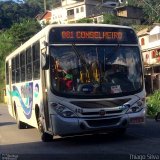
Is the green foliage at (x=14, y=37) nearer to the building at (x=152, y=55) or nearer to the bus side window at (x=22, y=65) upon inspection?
the building at (x=152, y=55)

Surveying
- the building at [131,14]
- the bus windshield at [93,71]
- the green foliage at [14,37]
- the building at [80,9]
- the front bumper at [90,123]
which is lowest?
the front bumper at [90,123]

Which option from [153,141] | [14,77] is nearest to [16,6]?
[14,77]

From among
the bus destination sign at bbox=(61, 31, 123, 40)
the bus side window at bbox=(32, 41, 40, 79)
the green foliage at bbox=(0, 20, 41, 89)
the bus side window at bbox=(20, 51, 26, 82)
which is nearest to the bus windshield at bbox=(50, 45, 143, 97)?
the bus destination sign at bbox=(61, 31, 123, 40)

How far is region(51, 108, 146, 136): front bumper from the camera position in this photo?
36.3 feet

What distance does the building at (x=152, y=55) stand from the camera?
39.1 meters

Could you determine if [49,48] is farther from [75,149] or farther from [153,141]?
[153,141]

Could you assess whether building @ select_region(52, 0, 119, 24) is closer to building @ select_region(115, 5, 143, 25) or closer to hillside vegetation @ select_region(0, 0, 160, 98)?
building @ select_region(115, 5, 143, 25)

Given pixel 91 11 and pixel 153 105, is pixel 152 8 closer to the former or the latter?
pixel 153 105

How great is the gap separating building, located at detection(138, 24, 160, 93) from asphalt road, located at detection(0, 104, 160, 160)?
23.3 m

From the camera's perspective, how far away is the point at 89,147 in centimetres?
1109

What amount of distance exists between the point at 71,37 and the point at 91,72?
106 cm

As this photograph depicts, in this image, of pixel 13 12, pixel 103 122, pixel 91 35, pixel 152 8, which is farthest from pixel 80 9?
pixel 103 122

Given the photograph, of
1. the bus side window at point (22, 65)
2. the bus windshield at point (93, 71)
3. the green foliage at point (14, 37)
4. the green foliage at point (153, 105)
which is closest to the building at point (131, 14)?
the green foliage at point (14, 37)

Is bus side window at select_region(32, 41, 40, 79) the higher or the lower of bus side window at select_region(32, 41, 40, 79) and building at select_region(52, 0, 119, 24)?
the lower
